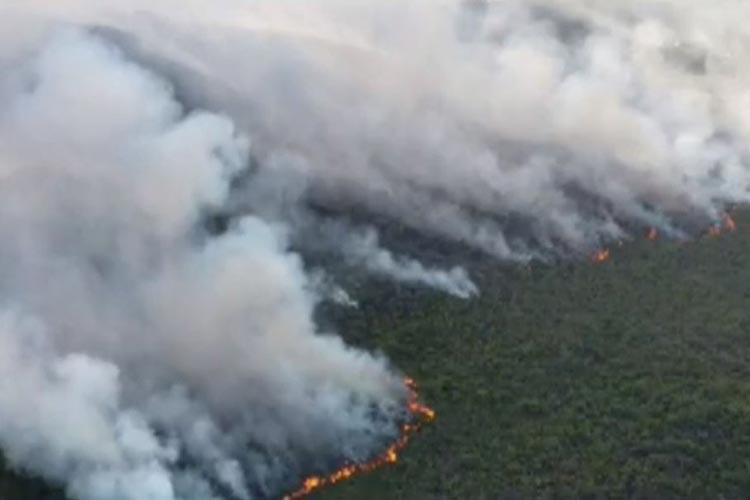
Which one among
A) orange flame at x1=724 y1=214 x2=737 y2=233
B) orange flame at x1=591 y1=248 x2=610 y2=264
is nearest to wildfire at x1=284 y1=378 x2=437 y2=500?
orange flame at x1=591 y1=248 x2=610 y2=264

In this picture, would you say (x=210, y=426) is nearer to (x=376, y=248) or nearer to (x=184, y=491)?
(x=184, y=491)

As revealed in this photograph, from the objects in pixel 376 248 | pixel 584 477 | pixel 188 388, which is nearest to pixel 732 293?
pixel 376 248

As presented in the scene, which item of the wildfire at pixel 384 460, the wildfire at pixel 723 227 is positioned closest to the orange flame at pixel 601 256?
the wildfire at pixel 723 227

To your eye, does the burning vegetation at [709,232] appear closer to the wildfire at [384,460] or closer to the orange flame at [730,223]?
the orange flame at [730,223]

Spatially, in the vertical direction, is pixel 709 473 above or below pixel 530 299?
below

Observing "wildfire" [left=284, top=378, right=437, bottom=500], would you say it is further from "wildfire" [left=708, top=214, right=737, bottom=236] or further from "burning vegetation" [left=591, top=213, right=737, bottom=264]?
"wildfire" [left=708, top=214, right=737, bottom=236]

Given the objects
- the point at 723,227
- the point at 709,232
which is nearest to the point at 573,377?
the point at 709,232
